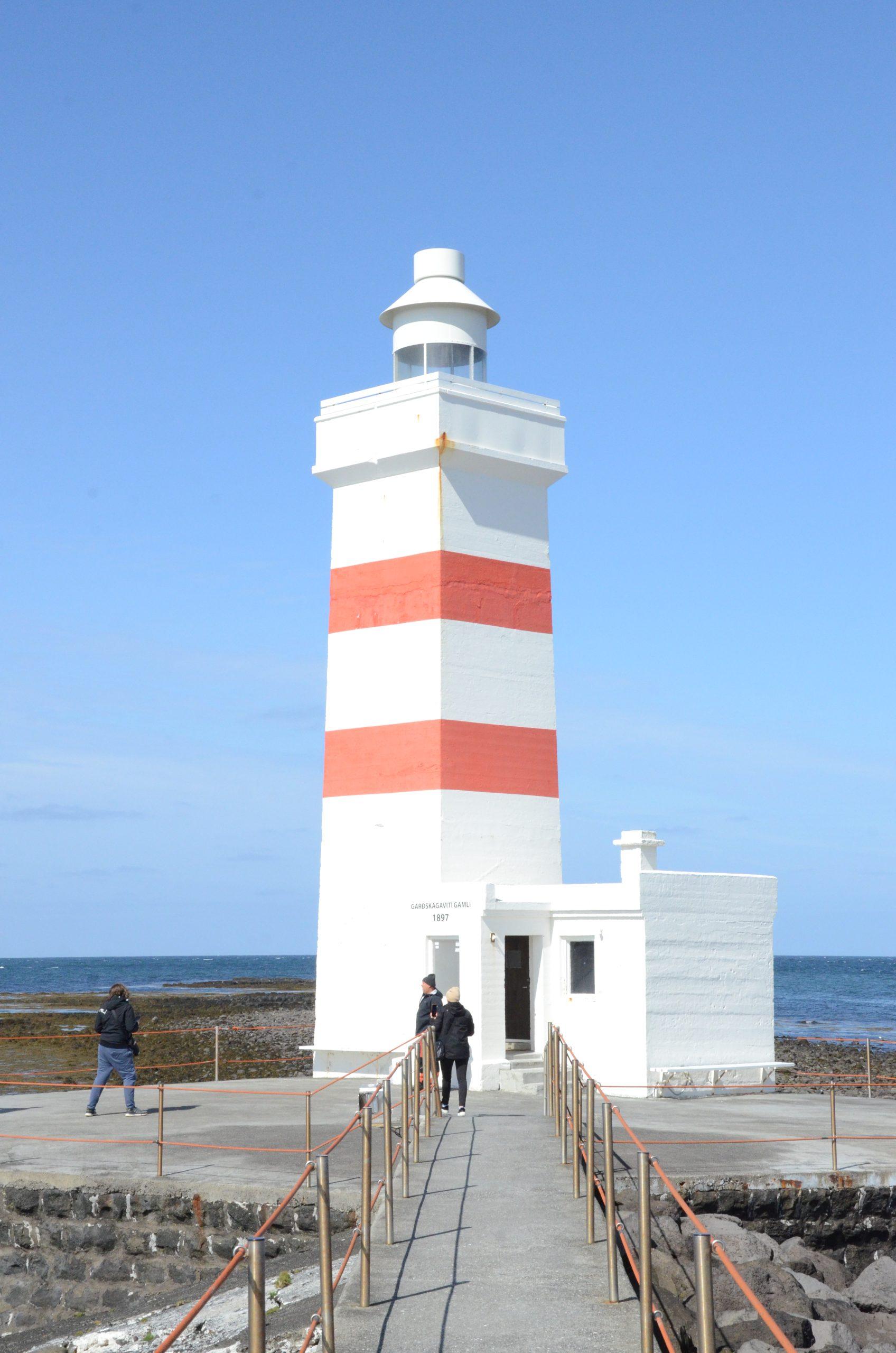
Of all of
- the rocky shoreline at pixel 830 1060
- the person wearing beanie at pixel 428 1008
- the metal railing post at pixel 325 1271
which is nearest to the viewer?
the metal railing post at pixel 325 1271

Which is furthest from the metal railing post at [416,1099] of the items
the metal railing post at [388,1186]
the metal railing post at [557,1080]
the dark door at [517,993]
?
the dark door at [517,993]

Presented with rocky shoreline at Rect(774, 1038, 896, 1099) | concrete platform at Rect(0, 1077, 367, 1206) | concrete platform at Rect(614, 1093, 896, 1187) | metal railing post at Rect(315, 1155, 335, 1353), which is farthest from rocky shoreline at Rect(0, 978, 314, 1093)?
metal railing post at Rect(315, 1155, 335, 1353)

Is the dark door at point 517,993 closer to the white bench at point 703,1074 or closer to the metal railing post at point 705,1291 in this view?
the white bench at point 703,1074

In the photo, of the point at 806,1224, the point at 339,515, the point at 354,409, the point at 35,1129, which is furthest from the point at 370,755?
the point at 806,1224

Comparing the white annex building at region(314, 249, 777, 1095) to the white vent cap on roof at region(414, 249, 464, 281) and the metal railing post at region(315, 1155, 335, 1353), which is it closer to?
the white vent cap on roof at region(414, 249, 464, 281)

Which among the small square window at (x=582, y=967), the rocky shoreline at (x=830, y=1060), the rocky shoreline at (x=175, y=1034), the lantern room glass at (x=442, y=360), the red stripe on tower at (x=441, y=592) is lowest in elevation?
the rocky shoreline at (x=830, y=1060)

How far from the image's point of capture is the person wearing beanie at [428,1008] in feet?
46.5

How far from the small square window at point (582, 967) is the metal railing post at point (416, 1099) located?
179 inches

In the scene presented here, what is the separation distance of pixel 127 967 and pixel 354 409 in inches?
4504

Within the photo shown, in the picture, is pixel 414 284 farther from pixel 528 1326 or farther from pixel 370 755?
pixel 528 1326

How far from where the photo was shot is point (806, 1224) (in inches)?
432

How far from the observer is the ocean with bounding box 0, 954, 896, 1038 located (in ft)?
177

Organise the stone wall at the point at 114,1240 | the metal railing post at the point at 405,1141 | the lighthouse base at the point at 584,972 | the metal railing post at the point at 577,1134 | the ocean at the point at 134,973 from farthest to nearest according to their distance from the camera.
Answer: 1. the ocean at the point at 134,973
2. the lighthouse base at the point at 584,972
3. the stone wall at the point at 114,1240
4. the metal railing post at the point at 405,1141
5. the metal railing post at the point at 577,1134

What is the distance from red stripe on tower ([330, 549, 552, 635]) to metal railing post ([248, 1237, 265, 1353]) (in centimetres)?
1330
